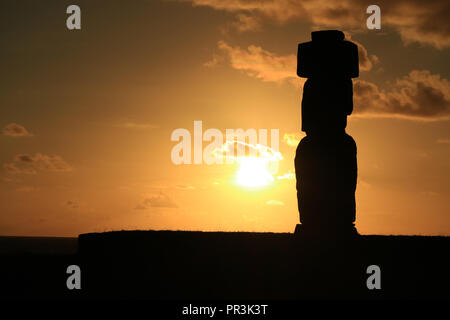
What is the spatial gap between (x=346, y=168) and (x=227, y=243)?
11.7 ft

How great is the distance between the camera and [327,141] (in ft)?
52.2

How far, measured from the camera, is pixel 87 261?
17078 mm

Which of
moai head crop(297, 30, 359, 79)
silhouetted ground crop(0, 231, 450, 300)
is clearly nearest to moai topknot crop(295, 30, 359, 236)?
moai head crop(297, 30, 359, 79)

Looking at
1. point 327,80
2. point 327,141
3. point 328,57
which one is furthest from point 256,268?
point 328,57

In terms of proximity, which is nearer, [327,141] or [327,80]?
[327,141]

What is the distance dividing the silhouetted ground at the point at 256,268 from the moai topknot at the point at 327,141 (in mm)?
762

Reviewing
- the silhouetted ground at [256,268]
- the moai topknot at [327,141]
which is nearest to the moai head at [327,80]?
the moai topknot at [327,141]

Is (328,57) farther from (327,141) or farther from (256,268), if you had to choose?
(256,268)

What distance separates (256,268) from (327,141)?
12.3 feet

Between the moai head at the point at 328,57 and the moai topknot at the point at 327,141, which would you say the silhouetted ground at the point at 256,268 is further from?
the moai head at the point at 328,57

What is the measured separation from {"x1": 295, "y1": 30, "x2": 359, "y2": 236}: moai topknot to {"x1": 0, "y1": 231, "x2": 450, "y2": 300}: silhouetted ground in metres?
0.76

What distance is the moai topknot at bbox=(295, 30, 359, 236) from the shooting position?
1578 cm
